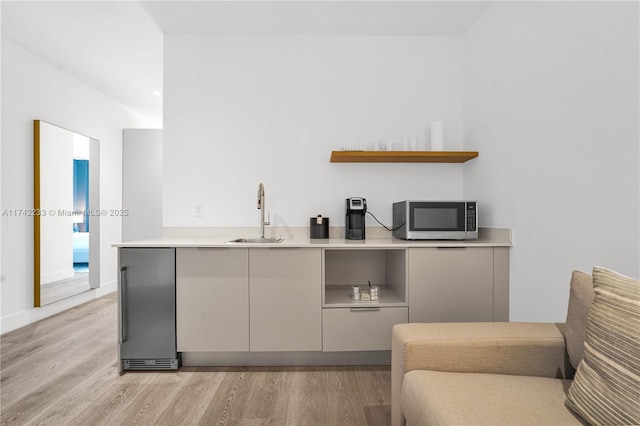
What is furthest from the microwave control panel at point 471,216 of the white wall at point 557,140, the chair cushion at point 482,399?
the chair cushion at point 482,399

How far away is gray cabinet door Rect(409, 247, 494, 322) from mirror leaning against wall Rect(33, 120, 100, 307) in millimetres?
3325

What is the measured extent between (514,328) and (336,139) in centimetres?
193

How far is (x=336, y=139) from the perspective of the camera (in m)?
2.88

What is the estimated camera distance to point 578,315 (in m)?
1.21

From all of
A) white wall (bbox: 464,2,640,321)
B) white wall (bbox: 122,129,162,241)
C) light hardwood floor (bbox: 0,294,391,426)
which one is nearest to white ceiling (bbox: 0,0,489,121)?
white wall (bbox: 464,2,640,321)

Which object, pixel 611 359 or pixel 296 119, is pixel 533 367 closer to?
pixel 611 359

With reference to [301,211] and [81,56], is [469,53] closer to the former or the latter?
[301,211]

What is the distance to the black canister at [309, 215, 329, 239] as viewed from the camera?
2.68m

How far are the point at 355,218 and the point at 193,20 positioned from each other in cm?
189

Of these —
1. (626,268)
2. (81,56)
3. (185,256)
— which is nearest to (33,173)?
(81,56)

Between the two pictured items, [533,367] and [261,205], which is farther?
[261,205]

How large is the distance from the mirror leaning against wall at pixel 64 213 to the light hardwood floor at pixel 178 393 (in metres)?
0.96

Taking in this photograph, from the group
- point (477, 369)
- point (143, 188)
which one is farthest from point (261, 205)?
point (143, 188)

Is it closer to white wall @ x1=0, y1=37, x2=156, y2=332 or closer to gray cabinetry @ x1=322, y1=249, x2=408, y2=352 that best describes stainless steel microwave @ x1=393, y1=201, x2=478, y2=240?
gray cabinetry @ x1=322, y1=249, x2=408, y2=352
